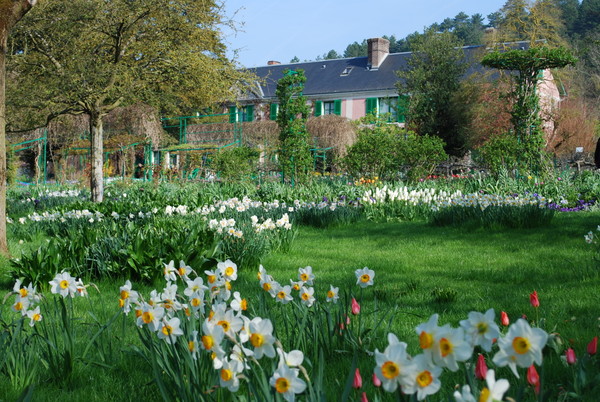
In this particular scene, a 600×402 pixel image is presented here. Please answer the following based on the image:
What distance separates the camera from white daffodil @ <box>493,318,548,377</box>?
114 centimetres

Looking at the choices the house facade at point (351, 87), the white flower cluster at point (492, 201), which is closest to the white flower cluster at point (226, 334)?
the white flower cluster at point (492, 201)

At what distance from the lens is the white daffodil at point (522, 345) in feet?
3.73

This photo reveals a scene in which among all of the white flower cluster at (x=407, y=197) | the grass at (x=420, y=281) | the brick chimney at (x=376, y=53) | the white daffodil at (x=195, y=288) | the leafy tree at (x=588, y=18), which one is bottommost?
the grass at (x=420, y=281)

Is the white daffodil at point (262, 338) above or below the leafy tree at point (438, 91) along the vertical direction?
below

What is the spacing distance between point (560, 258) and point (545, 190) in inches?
215

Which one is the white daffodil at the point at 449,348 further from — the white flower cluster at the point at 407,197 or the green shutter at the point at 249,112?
the green shutter at the point at 249,112

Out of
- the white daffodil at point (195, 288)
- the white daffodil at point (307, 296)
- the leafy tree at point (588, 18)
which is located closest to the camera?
the white daffodil at point (195, 288)

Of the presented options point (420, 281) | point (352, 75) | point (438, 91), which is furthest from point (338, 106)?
point (420, 281)

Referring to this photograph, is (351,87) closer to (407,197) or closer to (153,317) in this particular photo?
(407,197)

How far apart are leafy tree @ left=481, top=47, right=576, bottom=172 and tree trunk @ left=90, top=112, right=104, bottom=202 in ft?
29.2

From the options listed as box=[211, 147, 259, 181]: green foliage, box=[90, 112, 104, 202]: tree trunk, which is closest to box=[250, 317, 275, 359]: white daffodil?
box=[90, 112, 104, 202]: tree trunk

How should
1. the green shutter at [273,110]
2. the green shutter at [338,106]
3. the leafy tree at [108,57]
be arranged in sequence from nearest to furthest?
the leafy tree at [108,57], the green shutter at [338,106], the green shutter at [273,110]

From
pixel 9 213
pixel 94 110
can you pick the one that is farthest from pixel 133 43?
pixel 9 213

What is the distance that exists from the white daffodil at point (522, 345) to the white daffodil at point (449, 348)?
0.24 feet
